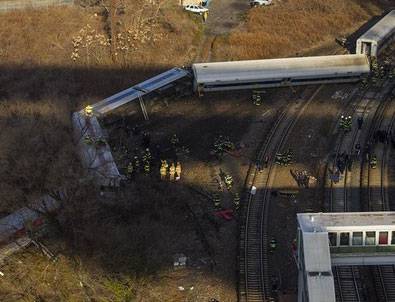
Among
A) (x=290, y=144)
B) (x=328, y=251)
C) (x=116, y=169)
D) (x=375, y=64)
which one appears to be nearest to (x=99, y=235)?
(x=116, y=169)

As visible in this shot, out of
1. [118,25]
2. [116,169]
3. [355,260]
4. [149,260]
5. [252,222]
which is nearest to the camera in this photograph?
[355,260]

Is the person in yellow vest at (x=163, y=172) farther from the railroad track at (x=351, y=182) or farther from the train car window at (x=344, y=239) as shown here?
the train car window at (x=344, y=239)

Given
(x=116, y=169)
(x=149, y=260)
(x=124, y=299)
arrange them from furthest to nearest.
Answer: (x=116, y=169), (x=149, y=260), (x=124, y=299)

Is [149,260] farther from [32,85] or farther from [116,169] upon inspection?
[32,85]

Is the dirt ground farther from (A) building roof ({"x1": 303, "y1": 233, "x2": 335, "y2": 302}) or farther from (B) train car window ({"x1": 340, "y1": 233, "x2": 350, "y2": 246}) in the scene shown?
(A) building roof ({"x1": 303, "y1": 233, "x2": 335, "y2": 302})

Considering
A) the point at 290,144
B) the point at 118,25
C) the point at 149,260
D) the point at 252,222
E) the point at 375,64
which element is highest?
the point at 118,25

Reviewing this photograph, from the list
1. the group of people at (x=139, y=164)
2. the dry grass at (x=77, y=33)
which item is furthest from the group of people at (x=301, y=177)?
the dry grass at (x=77, y=33)

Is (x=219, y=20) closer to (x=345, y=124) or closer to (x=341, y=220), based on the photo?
(x=345, y=124)
